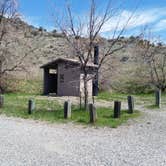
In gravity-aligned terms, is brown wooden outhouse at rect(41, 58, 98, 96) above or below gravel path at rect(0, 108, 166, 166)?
above

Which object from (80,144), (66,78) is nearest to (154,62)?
(66,78)

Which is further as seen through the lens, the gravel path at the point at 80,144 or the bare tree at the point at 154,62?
the bare tree at the point at 154,62

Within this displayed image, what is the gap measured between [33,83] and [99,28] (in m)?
17.1

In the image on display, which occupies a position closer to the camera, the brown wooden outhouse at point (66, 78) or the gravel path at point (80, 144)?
the gravel path at point (80, 144)

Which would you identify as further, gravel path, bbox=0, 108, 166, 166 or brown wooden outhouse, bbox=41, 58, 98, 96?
brown wooden outhouse, bbox=41, 58, 98, 96

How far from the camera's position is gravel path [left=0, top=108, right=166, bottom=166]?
270 inches

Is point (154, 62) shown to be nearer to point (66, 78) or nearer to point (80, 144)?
point (66, 78)

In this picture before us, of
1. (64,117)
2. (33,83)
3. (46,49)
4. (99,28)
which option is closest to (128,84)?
(33,83)

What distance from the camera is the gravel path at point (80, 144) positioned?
6.85m

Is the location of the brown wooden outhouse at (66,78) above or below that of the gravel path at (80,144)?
above

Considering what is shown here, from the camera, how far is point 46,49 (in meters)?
56.1

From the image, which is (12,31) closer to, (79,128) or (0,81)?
(0,81)

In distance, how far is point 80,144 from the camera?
28.0 feet

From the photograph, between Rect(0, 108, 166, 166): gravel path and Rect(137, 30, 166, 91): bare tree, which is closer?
Rect(0, 108, 166, 166): gravel path
